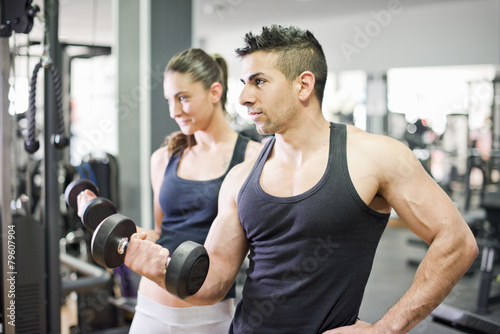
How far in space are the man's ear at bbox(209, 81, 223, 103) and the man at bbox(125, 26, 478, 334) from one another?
0.41 meters

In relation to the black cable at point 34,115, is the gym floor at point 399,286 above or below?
below

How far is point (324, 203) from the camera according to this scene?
117 centimetres

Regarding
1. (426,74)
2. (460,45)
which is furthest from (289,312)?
(426,74)

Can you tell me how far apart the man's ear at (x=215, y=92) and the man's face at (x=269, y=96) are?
0.46 m

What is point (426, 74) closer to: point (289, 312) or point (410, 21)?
point (410, 21)

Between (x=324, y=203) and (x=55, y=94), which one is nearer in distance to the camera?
(x=324, y=203)

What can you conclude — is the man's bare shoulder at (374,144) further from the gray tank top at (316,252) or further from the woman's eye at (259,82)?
the woman's eye at (259,82)

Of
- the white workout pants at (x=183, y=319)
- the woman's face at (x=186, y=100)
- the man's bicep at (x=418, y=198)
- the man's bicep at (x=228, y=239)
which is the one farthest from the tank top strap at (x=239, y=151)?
the man's bicep at (x=418, y=198)

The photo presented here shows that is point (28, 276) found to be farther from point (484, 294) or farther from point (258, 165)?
point (484, 294)

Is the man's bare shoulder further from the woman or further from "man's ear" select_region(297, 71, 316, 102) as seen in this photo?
the woman

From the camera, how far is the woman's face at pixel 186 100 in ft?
5.47

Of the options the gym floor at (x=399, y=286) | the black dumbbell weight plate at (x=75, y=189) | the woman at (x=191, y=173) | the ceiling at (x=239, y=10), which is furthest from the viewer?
the ceiling at (x=239, y=10)

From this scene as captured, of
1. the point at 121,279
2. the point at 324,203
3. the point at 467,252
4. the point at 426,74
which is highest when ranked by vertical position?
the point at 426,74

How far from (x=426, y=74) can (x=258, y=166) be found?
796 centimetres
